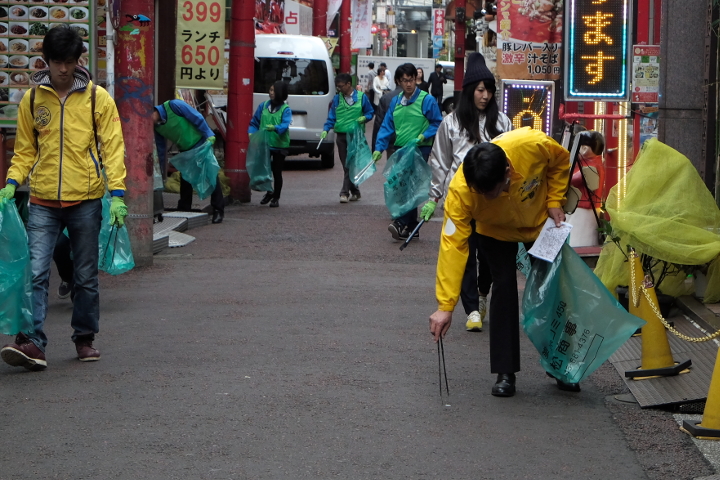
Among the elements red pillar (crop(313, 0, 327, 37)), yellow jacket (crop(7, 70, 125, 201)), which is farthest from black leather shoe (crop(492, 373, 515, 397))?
red pillar (crop(313, 0, 327, 37))

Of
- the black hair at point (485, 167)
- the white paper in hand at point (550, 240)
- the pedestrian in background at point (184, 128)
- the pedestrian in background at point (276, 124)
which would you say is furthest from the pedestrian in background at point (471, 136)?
the pedestrian in background at point (276, 124)

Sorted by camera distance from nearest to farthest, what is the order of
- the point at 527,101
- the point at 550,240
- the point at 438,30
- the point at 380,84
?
the point at 550,240 → the point at 527,101 → the point at 380,84 → the point at 438,30

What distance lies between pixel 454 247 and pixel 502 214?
386mm

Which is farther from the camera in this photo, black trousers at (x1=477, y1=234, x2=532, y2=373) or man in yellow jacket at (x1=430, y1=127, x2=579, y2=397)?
black trousers at (x1=477, y1=234, x2=532, y2=373)

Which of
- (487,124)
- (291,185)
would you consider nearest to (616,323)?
(487,124)

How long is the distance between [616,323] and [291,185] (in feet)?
42.4

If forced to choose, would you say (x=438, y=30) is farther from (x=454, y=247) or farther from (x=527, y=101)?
(x=454, y=247)

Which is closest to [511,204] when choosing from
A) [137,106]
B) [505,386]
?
[505,386]

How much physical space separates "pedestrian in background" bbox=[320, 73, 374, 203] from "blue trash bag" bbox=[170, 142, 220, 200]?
2.81 metres

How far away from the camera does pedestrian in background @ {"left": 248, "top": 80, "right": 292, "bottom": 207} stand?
49.0ft

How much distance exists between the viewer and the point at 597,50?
393 inches

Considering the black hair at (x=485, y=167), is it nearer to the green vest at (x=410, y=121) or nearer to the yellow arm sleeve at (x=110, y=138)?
the yellow arm sleeve at (x=110, y=138)

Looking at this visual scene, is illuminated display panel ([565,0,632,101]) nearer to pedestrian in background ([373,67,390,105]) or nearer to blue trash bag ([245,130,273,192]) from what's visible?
blue trash bag ([245,130,273,192])

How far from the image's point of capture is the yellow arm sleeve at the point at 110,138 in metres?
6.38
